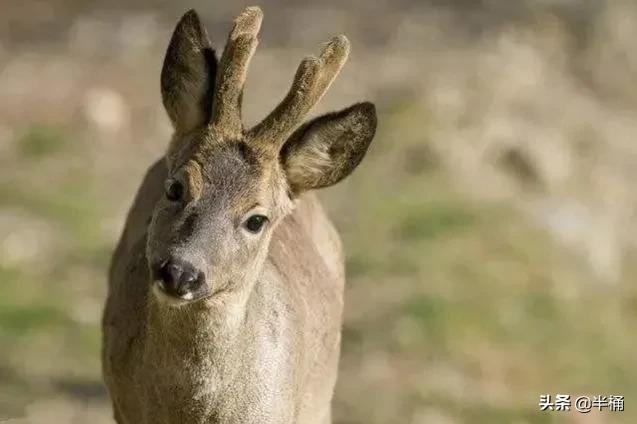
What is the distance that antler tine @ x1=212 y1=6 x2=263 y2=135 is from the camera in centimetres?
417

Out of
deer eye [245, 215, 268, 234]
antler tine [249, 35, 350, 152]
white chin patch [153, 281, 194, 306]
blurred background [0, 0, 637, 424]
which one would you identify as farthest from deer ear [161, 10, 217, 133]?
blurred background [0, 0, 637, 424]

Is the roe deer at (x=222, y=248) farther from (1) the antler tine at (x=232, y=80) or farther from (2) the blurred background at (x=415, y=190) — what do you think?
(2) the blurred background at (x=415, y=190)

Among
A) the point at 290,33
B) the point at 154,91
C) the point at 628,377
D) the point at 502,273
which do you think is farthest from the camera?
the point at 290,33

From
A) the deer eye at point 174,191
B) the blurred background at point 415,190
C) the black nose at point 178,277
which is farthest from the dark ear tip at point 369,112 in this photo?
the blurred background at point 415,190

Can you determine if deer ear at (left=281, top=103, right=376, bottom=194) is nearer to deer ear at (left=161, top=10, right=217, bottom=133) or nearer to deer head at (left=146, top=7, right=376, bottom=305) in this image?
deer head at (left=146, top=7, right=376, bottom=305)

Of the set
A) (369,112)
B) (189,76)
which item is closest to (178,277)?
(189,76)

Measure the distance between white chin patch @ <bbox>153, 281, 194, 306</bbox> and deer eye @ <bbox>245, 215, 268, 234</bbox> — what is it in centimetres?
33

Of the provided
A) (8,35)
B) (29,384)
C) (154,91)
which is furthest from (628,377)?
(8,35)

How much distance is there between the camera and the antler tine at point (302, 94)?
414 cm

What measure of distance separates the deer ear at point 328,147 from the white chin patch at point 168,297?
2.16 feet

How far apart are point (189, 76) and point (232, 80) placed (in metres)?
0.23

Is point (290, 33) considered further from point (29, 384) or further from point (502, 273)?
point (29, 384)

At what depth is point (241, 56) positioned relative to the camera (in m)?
4.17

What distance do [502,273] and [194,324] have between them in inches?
197
